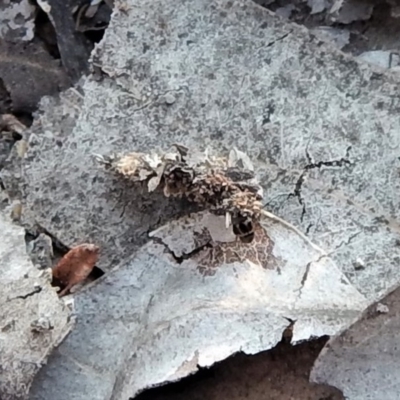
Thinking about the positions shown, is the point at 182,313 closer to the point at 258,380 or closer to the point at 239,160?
the point at 258,380

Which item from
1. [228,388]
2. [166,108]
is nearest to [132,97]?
[166,108]

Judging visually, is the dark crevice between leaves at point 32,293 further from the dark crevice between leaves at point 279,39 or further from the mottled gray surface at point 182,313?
the dark crevice between leaves at point 279,39

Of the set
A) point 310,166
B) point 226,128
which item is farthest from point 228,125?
point 310,166

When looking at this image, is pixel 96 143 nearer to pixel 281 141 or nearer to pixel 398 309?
pixel 281 141

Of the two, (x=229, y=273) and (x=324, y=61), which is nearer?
(x=229, y=273)

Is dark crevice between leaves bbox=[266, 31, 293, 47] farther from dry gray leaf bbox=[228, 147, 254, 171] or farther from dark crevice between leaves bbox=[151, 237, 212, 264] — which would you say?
dark crevice between leaves bbox=[151, 237, 212, 264]

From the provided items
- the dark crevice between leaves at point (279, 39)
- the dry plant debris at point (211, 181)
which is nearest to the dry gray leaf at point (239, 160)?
the dry plant debris at point (211, 181)

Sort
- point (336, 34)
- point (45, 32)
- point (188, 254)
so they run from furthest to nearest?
point (45, 32) < point (336, 34) < point (188, 254)
